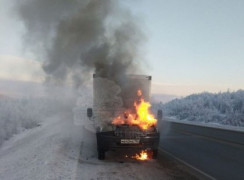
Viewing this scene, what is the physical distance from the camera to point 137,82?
43.7 ft

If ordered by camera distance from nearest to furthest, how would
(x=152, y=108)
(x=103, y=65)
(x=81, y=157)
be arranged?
(x=81, y=157)
(x=152, y=108)
(x=103, y=65)

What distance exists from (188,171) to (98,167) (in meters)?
2.76

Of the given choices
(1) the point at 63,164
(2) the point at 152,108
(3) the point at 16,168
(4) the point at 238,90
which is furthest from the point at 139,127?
(4) the point at 238,90

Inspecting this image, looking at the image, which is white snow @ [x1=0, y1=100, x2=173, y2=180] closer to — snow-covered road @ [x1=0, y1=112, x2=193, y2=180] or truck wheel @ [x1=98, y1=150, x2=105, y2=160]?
snow-covered road @ [x1=0, y1=112, x2=193, y2=180]

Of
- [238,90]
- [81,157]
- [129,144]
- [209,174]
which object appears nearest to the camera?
[209,174]

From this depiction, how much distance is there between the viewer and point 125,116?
11.7 m

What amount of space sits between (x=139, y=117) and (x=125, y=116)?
566 millimetres

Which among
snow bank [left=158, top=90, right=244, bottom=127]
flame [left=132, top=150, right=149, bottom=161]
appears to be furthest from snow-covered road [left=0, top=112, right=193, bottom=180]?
snow bank [left=158, top=90, right=244, bottom=127]

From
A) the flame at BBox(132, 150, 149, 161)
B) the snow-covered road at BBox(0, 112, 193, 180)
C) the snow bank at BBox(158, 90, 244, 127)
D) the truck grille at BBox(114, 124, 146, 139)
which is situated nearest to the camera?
the snow-covered road at BBox(0, 112, 193, 180)

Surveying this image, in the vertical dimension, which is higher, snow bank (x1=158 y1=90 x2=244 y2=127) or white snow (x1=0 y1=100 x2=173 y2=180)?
snow bank (x1=158 y1=90 x2=244 y2=127)

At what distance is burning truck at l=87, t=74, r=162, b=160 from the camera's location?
1109cm

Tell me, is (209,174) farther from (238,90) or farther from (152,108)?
(238,90)

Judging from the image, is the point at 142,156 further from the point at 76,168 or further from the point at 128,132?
the point at 76,168

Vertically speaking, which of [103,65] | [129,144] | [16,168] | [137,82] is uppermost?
[103,65]
